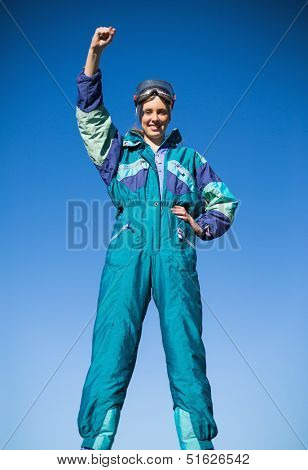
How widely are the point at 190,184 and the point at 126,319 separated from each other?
97cm

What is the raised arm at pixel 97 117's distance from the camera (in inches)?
145

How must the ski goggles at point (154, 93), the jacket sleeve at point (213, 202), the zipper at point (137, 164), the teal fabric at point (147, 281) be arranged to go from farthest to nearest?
the ski goggles at point (154, 93) < the zipper at point (137, 164) < the jacket sleeve at point (213, 202) < the teal fabric at point (147, 281)

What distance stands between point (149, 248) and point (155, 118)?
0.90 m

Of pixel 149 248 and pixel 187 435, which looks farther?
pixel 149 248

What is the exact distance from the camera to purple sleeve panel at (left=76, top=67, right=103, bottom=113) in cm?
375

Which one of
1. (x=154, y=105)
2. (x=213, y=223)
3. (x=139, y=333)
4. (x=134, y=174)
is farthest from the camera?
(x=154, y=105)

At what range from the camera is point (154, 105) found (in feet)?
13.1

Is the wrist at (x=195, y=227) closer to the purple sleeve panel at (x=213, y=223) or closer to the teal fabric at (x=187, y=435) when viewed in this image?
the purple sleeve panel at (x=213, y=223)

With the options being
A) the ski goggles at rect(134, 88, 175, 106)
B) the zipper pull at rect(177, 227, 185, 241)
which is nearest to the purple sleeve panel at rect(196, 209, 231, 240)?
the zipper pull at rect(177, 227, 185, 241)

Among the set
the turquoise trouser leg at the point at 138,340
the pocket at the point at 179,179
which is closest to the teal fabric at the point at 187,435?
the turquoise trouser leg at the point at 138,340

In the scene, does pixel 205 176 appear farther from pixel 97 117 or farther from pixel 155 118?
pixel 97 117

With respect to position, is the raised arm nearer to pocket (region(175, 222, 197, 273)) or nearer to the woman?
the woman

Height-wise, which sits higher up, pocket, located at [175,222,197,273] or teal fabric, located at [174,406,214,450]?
pocket, located at [175,222,197,273]

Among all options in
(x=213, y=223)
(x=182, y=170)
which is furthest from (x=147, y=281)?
(x=182, y=170)
